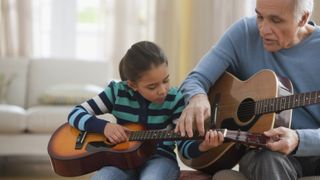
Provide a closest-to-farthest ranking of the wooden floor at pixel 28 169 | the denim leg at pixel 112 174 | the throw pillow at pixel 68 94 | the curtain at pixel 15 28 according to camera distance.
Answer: the denim leg at pixel 112 174
the wooden floor at pixel 28 169
the throw pillow at pixel 68 94
the curtain at pixel 15 28

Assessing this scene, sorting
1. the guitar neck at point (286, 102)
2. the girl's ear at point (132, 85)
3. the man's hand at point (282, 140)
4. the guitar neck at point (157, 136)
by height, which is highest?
the guitar neck at point (286, 102)

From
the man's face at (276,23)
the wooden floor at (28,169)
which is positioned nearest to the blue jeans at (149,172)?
the man's face at (276,23)

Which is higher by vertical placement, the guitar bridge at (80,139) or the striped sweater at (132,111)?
the striped sweater at (132,111)

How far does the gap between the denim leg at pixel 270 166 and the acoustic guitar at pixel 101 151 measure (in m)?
0.19

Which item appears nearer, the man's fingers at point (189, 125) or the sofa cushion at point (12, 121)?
the man's fingers at point (189, 125)

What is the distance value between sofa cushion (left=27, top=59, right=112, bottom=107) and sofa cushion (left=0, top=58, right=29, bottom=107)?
0.17ft

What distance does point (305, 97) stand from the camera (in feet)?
4.87

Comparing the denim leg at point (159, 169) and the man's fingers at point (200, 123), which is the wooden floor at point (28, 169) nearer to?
the denim leg at point (159, 169)

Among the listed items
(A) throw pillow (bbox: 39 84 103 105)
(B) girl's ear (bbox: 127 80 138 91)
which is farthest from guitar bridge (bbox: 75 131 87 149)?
(A) throw pillow (bbox: 39 84 103 105)

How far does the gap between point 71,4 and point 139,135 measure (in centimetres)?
323

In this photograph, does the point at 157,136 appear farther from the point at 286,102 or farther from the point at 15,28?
the point at 15,28

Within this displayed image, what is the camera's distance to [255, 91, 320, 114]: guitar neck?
1469 mm

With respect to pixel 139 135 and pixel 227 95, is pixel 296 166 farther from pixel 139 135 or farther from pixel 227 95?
pixel 139 135

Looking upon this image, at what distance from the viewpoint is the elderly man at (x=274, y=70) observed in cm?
149
